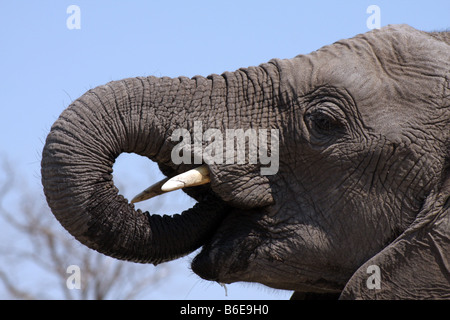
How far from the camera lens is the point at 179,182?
4949mm

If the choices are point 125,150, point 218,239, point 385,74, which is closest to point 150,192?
point 125,150

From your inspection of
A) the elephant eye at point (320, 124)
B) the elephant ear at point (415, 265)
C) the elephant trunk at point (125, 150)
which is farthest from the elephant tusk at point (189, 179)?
the elephant ear at point (415, 265)

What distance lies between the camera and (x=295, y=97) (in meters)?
5.31

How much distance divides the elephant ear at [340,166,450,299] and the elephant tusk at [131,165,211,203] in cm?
91

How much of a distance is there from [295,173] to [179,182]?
2.21 ft

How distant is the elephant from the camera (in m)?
5.01

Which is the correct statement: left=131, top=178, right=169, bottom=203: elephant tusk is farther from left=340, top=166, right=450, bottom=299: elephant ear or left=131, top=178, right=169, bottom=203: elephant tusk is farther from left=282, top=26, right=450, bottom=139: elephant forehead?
left=340, top=166, right=450, bottom=299: elephant ear

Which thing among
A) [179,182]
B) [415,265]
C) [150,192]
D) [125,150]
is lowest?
[415,265]

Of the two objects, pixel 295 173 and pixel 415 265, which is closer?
pixel 415 265

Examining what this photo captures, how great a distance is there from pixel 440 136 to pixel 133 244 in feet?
5.51

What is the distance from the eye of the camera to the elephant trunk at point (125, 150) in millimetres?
5004

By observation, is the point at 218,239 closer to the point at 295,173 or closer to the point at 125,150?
the point at 295,173

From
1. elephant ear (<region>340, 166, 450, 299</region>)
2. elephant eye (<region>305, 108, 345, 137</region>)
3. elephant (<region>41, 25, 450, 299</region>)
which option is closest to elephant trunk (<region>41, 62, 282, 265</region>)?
elephant (<region>41, 25, 450, 299</region>)

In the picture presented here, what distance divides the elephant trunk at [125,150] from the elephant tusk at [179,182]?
10 centimetres
